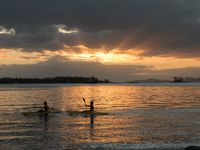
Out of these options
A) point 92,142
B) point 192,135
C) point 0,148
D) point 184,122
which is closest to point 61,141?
point 92,142

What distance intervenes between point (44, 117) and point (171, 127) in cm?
1886

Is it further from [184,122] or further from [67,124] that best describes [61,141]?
[184,122]

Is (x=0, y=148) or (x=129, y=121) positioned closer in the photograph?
(x=0, y=148)

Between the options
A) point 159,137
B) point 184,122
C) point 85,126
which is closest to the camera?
point 159,137

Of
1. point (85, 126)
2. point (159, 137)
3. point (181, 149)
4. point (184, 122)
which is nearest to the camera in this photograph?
point (181, 149)

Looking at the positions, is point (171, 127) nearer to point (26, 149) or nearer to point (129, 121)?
point (129, 121)

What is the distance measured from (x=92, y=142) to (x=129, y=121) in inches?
581

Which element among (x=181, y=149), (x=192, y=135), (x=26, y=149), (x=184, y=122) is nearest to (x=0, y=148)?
(x=26, y=149)

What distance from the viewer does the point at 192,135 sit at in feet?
98.7

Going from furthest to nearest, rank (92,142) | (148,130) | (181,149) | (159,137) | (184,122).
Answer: (184,122)
(148,130)
(159,137)
(92,142)
(181,149)

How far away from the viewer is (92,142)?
27047mm

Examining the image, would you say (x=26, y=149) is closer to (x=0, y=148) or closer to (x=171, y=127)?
(x=0, y=148)

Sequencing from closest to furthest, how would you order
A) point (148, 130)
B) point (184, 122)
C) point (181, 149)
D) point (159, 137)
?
point (181, 149), point (159, 137), point (148, 130), point (184, 122)

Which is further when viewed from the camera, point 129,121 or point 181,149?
point 129,121
